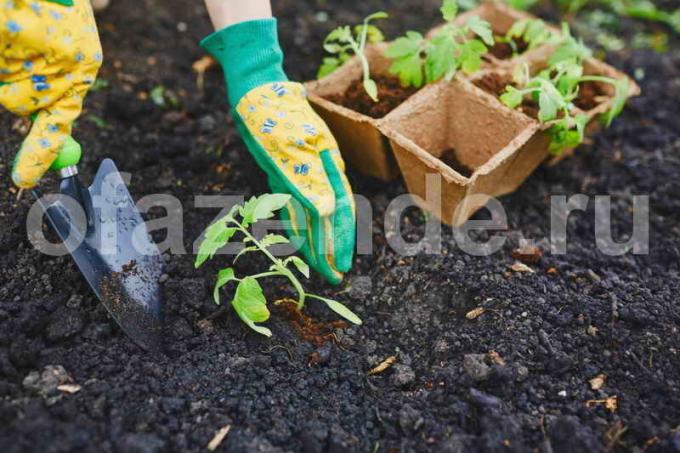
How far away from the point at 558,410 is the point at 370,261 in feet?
2.56

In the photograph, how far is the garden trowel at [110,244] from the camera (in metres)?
1.86

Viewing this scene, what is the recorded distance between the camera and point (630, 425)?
1693 mm

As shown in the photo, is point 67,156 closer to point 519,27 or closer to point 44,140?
point 44,140

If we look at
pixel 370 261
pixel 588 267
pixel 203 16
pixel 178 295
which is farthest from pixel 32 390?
pixel 203 16

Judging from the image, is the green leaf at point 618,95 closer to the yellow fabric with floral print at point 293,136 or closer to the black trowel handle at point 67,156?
the yellow fabric with floral print at point 293,136

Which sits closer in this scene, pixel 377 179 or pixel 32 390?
pixel 32 390

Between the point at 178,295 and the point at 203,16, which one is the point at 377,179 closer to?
the point at 178,295

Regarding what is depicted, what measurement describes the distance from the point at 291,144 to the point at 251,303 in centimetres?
53

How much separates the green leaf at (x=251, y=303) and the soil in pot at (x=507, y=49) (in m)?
1.50

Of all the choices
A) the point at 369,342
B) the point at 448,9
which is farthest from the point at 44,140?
the point at 448,9

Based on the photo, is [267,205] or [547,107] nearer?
[267,205]

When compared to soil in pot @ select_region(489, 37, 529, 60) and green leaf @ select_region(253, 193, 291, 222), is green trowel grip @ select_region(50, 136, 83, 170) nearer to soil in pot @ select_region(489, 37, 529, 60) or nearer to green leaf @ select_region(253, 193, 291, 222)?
green leaf @ select_region(253, 193, 291, 222)

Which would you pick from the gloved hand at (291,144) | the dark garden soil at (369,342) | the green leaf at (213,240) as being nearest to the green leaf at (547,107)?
the dark garden soil at (369,342)

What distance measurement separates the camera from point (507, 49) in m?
2.68
